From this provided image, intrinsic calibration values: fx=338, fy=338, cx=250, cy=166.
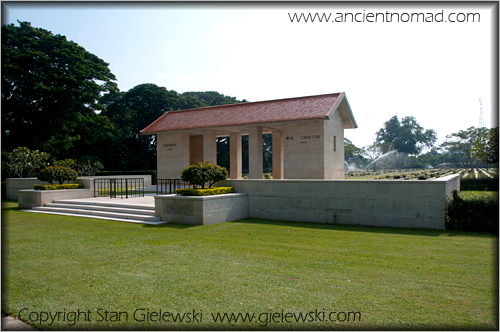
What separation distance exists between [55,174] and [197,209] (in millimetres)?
10297

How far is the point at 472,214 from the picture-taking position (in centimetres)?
1093

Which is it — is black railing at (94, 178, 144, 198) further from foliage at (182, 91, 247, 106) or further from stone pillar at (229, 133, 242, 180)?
foliage at (182, 91, 247, 106)

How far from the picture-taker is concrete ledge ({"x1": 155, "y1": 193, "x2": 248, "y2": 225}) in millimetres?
11867

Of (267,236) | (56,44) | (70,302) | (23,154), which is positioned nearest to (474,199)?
(267,236)

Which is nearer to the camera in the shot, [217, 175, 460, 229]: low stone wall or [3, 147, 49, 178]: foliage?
[217, 175, 460, 229]: low stone wall

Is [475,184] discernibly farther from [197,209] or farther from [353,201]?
[197,209]

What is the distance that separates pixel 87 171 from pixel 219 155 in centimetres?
2151

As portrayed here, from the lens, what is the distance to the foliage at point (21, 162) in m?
22.6

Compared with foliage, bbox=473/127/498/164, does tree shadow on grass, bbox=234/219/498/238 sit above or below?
below

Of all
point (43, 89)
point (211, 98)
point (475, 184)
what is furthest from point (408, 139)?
point (43, 89)

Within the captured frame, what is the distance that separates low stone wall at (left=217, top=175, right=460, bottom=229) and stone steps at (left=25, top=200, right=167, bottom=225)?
3.56 metres

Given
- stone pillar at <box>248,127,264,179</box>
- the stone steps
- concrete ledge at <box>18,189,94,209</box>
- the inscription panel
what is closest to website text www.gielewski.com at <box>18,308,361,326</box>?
the inscription panel

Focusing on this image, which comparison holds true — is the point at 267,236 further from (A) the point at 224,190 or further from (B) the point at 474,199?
(B) the point at 474,199

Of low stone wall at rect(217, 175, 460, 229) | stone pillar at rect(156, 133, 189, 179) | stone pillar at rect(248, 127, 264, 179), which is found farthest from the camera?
stone pillar at rect(156, 133, 189, 179)
